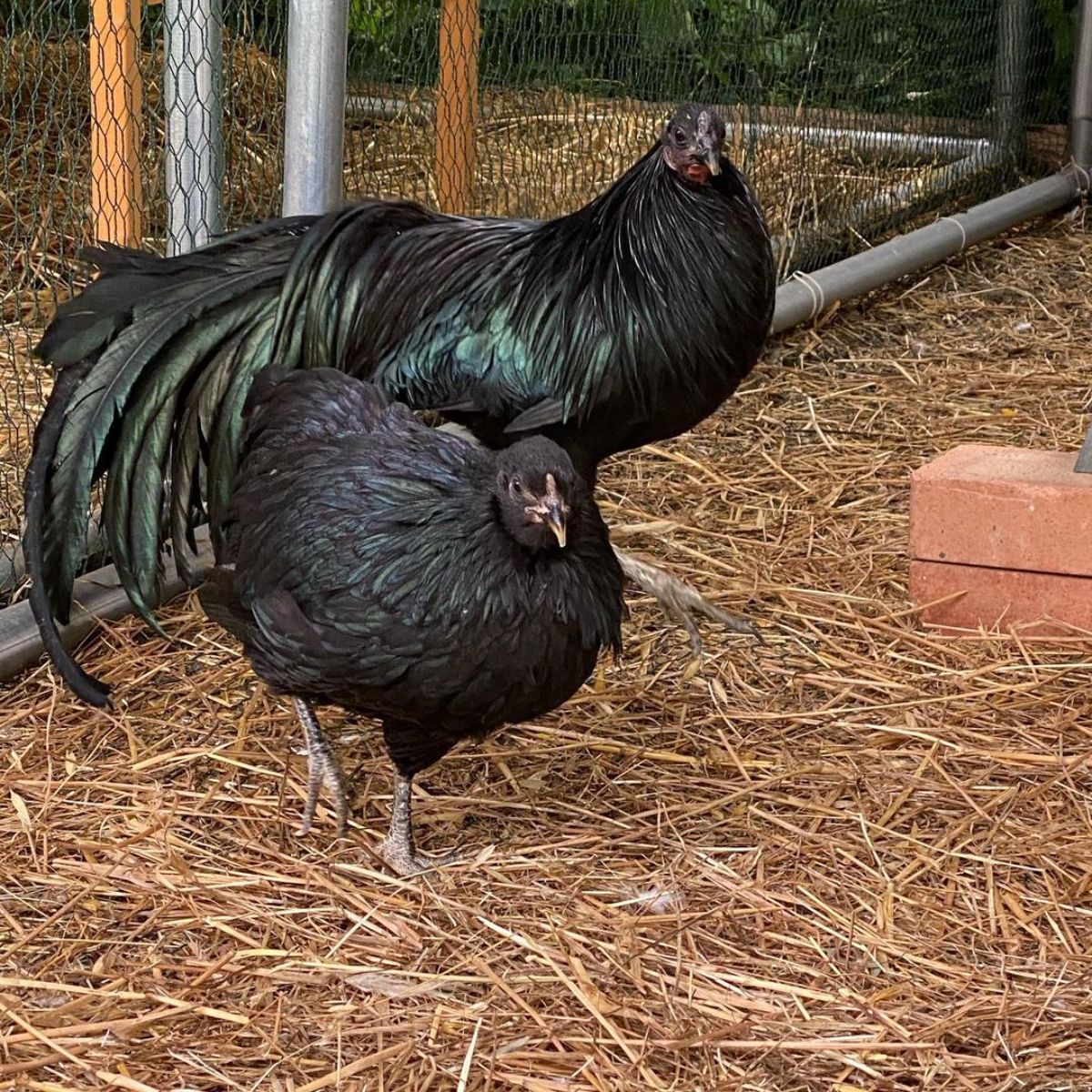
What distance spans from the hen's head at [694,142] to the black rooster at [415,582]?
3.08 ft

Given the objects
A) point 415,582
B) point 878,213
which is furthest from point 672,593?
point 878,213

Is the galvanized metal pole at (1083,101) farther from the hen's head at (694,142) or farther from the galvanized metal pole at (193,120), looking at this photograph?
the galvanized metal pole at (193,120)

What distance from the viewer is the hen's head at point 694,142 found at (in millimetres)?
3641

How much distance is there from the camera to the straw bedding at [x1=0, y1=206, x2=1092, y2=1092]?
269 cm

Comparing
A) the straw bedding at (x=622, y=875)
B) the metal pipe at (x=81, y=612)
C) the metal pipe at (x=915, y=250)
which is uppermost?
the metal pipe at (x=915, y=250)

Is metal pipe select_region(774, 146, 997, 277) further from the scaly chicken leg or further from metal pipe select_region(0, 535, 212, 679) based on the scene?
the scaly chicken leg

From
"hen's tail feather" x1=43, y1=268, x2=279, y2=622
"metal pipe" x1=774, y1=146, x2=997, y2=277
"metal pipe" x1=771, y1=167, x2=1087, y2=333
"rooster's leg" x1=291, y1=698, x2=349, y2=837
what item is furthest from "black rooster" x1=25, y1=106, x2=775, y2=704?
"metal pipe" x1=774, y1=146, x2=997, y2=277

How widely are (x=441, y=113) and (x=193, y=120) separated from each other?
1330 mm

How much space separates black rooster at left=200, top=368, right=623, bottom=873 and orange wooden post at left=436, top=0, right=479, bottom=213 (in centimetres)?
248

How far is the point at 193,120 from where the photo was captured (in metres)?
4.41

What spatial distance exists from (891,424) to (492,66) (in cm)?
204

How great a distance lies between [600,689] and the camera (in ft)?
13.5

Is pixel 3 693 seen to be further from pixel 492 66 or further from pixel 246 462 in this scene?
pixel 492 66

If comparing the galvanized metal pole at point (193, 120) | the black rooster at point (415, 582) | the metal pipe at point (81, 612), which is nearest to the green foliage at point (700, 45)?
the galvanized metal pole at point (193, 120)
